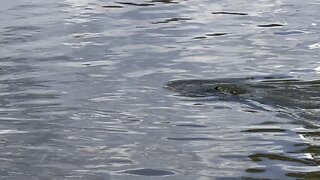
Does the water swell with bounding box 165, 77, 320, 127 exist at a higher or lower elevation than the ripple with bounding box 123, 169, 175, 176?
lower

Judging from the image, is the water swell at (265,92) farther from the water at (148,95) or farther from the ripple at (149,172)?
the ripple at (149,172)

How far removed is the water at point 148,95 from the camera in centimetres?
585

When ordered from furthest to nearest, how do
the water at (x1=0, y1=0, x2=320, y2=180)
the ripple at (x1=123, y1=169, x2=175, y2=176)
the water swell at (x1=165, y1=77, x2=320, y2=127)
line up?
1. the water swell at (x1=165, y1=77, x2=320, y2=127)
2. the water at (x1=0, y1=0, x2=320, y2=180)
3. the ripple at (x1=123, y1=169, x2=175, y2=176)

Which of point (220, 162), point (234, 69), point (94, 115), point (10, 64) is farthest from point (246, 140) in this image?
point (10, 64)

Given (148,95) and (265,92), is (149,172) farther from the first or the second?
(265,92)

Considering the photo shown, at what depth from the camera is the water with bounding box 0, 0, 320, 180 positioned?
230 inches

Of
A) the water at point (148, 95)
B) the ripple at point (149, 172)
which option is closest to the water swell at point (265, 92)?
the water at point (148, 95)

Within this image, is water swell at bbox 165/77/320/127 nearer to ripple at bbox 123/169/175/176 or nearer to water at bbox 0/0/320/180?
water at bbox 0/0/320/180

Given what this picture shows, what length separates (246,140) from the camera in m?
6.40

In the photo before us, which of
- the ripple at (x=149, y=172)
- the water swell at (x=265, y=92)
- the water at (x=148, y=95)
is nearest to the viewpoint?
the ripple at (x=149, y=172)

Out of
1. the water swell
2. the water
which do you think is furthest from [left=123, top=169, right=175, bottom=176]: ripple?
the water swell

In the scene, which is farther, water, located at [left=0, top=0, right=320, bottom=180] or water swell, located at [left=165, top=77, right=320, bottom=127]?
water swell, located at [left=165, top=77, right=320, bottom=127]

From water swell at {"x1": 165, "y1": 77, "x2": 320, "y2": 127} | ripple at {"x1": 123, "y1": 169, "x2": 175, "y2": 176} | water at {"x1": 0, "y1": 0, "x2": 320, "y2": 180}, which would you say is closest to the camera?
ripple at {"x1": 123, "y1": 169, "x2": 175, "y2": 176}

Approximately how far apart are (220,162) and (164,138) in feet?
2.64
